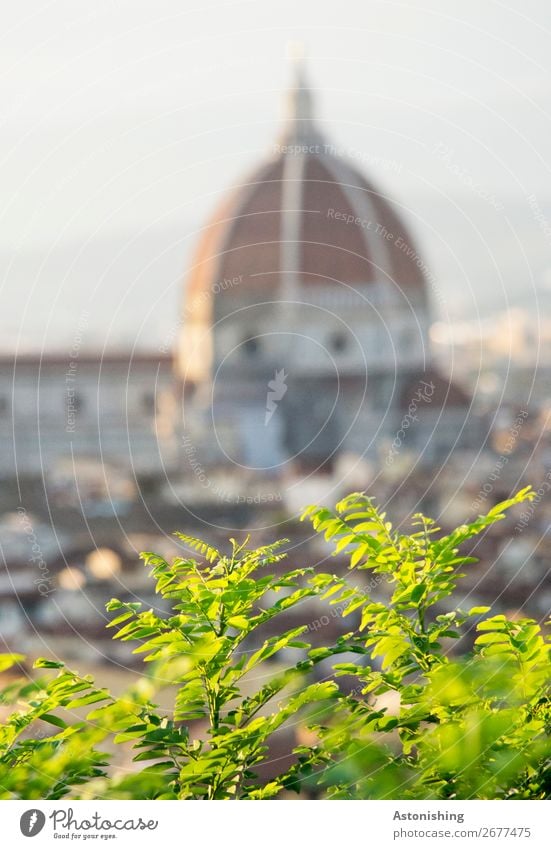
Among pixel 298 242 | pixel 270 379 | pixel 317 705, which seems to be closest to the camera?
pixel 317 705

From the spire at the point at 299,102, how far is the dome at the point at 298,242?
1.72 metres

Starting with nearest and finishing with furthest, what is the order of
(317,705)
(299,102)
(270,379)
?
(317,705), (299,102), (270,379)

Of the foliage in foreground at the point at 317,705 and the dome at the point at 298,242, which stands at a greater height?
the dome at the point at 298,242

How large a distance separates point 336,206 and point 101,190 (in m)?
5.53

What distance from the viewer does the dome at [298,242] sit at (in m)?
4.65

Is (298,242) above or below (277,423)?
above

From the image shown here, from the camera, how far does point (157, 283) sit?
5.06 ft

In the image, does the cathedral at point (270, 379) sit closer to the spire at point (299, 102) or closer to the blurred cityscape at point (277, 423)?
the blurred cityscape at point (277, 423)

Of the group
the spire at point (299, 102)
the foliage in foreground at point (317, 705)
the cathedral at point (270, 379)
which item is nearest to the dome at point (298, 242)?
the cathedral at point (270, 379)

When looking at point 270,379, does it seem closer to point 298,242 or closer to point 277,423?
point 277,423

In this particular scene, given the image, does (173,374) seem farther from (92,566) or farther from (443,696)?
(443,696)

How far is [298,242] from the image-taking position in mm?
4754
